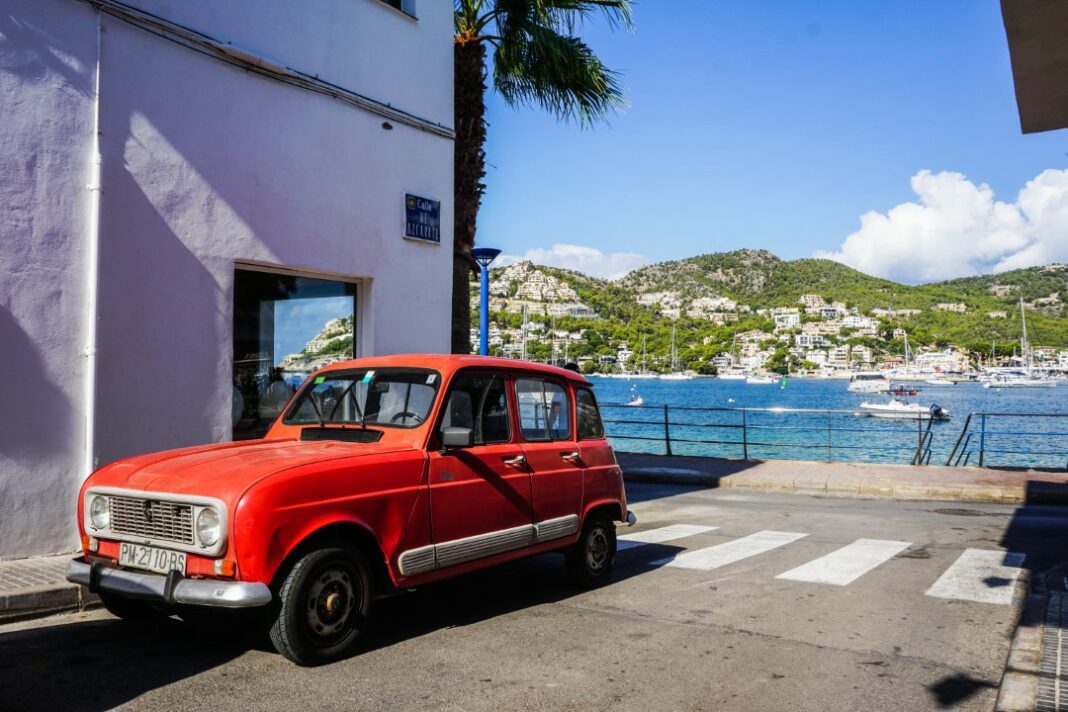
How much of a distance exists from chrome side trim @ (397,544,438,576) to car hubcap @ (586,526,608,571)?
199 centimetres

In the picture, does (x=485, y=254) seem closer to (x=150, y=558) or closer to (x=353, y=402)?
(x=353, y=402)

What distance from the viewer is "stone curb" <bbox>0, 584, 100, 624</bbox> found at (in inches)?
227

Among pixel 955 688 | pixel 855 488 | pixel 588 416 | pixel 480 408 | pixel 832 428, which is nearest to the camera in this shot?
pixel 955 688

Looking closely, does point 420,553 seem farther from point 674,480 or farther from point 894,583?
point 674,480

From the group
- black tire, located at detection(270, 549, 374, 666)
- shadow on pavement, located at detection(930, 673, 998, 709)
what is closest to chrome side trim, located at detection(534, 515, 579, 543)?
black tire, located at detection(270, 549, 374, 666)

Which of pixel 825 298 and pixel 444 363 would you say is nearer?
pixel 444 363

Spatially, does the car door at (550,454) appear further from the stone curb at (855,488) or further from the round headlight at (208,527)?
the stone curb at (855,488)

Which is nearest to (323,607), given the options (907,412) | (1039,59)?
(1039,59)

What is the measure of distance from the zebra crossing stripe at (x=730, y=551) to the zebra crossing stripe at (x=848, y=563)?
2.12ft

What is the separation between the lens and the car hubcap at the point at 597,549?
711 cm

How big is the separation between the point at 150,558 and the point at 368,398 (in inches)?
72.1

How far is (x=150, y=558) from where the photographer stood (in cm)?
479

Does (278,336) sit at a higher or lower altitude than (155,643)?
higher

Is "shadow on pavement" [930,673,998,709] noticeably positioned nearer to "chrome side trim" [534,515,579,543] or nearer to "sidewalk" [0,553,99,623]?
"chrome side trim" [534,515,579,543]
